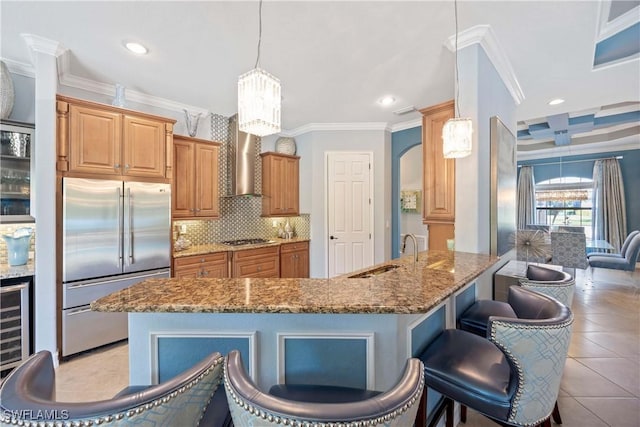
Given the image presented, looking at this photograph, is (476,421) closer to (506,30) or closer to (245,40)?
(506,30)

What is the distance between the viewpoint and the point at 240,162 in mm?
4184

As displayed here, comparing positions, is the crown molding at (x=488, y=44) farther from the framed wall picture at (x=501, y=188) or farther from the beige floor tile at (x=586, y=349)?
the beige floor tile at (x=586, y=349)

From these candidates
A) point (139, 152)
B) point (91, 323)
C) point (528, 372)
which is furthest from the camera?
point (139, 152)

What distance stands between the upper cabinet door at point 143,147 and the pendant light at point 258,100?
78.6 inches

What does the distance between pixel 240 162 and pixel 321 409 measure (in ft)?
13.0

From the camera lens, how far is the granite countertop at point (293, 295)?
1.04m

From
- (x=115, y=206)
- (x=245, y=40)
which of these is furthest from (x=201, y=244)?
(x=245, y=40)

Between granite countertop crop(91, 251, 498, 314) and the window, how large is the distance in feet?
24.4

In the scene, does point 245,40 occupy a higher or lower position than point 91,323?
higher

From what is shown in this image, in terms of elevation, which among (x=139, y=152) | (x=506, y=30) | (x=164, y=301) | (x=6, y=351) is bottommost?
(x=6, y=351)

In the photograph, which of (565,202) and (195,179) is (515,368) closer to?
(195,179)

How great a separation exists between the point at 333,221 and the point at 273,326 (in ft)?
11.6

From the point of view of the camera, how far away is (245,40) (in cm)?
233

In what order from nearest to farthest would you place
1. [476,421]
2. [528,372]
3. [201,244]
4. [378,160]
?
[528,372], [476,421], [201,244], [378,160]
